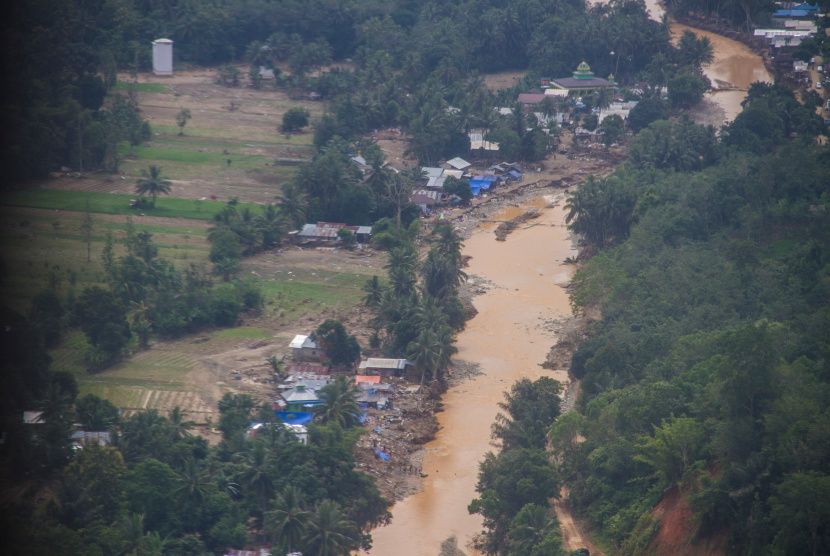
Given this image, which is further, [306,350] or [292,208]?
[292,208]

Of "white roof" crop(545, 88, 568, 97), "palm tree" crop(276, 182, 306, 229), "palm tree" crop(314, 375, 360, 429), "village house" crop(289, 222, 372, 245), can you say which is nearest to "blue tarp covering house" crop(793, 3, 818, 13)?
"white roof" crop(545, 88, 568, 97)

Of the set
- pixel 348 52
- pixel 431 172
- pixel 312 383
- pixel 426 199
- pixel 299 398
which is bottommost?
pixel 312 383

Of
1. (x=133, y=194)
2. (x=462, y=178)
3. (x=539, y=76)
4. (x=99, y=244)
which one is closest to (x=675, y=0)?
(x=539, y=76)

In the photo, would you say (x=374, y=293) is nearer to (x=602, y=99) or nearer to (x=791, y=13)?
(x=602, y=99)

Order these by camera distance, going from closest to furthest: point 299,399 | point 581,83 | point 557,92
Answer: point 299,399 → point 557,92 → point 581,83

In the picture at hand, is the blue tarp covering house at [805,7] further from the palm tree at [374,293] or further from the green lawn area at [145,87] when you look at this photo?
the palm tree at [374,293]

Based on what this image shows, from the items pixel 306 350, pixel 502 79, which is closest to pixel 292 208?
pixel 306 350
